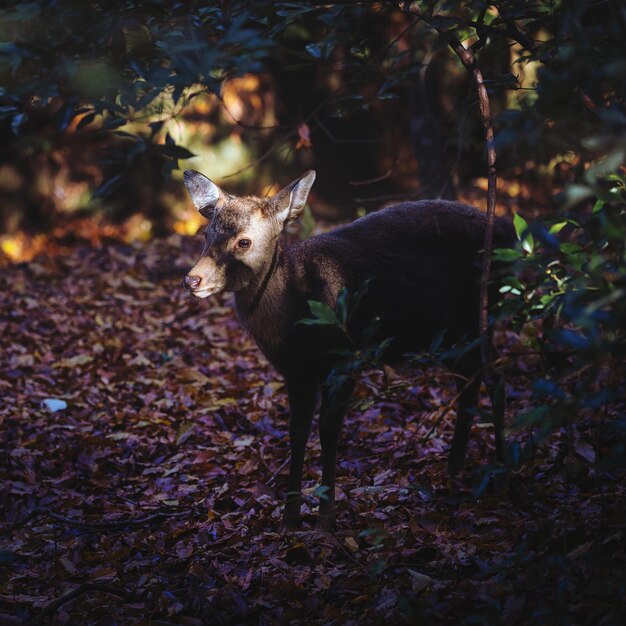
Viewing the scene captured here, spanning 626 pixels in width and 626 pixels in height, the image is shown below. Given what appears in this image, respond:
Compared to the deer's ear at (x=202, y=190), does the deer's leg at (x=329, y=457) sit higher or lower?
lower

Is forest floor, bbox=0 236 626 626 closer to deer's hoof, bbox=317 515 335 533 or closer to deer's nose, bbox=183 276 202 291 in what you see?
deer's hoof, bbox=317 515 335 533

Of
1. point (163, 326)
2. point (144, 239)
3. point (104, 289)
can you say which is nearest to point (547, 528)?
point (163, 326)

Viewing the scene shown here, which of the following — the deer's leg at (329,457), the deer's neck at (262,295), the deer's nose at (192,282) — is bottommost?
the deer's leg at (329,457)

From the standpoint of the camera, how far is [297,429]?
15.9 feet

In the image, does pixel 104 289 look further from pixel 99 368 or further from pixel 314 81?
pixel 314 81

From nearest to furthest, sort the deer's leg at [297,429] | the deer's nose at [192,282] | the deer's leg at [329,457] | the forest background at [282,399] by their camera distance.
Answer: the forest background at [282,399], the deer's nose at [192,282], the deer's leg at [329,457], the deer's leg at [297,429]

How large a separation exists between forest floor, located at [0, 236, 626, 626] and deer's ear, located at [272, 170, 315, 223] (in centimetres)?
132

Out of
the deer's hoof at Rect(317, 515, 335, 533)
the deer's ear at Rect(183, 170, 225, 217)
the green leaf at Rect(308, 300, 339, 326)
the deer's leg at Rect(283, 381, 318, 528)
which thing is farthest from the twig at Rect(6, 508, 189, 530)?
the green leaf at Rect(308, 300, 339, 326)

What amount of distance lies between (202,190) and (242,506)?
6.76ft

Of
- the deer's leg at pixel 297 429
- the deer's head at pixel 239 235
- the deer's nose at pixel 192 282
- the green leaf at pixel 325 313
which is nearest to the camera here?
the green leaf at pixel 325 313

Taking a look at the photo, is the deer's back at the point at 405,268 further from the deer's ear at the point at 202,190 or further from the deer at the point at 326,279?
the deer's ear at the point at 202,190

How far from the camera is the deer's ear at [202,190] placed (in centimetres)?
504

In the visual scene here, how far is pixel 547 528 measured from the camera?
3.03 m

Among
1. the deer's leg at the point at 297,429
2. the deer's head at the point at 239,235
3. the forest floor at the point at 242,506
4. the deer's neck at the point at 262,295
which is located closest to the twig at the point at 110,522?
the forest floor at the point at 242,506
